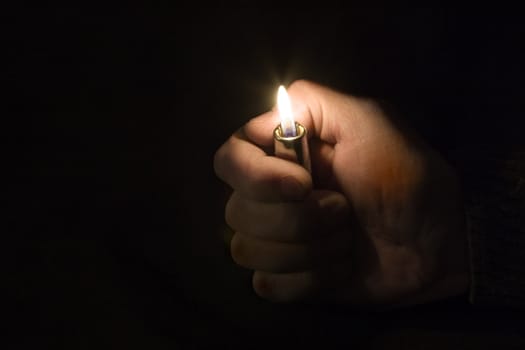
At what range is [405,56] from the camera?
987mm

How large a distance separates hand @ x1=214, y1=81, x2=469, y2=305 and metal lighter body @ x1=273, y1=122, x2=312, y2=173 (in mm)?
50

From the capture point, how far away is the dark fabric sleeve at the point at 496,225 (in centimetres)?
75

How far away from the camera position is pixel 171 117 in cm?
97

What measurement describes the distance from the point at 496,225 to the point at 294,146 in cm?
34

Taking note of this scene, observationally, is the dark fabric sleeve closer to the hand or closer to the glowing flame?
the hand

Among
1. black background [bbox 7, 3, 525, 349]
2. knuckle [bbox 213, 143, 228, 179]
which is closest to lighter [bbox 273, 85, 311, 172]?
knuckle [bbox 213, 143, 228, 179]

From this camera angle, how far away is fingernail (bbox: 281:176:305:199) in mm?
678

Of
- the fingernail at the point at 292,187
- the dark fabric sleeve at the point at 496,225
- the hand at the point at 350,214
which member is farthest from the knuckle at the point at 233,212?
the dark fabric sleeve at the point at 496,225

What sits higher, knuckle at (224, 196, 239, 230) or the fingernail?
the fingernail

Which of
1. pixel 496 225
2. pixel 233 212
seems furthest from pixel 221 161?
pixel 496 225

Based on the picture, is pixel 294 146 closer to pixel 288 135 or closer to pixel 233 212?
pixel 288 135

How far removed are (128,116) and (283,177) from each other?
407 millimetres

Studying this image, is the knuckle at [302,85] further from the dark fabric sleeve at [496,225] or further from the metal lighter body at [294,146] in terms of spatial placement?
the dark fabric sleeve at [496,225]

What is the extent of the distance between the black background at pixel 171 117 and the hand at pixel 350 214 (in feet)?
0.13
